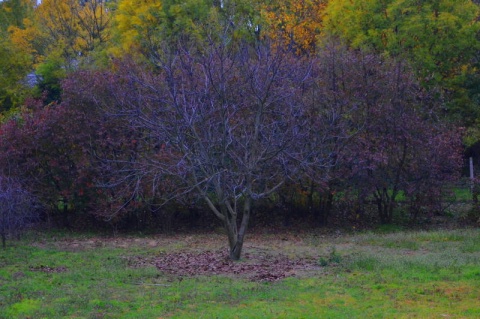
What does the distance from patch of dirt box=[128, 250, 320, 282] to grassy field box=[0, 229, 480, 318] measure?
149 millimetres

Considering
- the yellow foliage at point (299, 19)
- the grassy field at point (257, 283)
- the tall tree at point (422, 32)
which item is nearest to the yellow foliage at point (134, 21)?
the yellow foliage at point (299, 19)

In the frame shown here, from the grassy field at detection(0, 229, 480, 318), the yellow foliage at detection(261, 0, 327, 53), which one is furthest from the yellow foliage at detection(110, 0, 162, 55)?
the grassy field at detection(0, 229, 480, 318)

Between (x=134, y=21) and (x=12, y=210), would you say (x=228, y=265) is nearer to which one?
(x=12, y=210)

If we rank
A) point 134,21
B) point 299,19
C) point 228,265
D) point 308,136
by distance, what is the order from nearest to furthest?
point 228,265 → point 308,136 → point 134,21 → point 299,19

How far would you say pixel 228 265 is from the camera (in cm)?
1438

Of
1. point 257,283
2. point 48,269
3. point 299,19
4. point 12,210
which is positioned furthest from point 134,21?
point 257,283

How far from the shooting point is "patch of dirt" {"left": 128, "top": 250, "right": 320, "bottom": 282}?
13250mm

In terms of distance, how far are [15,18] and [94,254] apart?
34289mm

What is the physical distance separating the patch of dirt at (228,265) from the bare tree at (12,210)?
3.46 meters

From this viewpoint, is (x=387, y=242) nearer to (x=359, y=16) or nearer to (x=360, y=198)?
(x=360, y=198)

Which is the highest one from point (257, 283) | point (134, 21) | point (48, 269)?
point (134, 21)

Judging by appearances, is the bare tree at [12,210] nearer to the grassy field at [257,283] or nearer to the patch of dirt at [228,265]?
the grassy field at [257,283]

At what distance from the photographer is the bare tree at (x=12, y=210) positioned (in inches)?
640

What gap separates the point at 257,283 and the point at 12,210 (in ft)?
25.0
